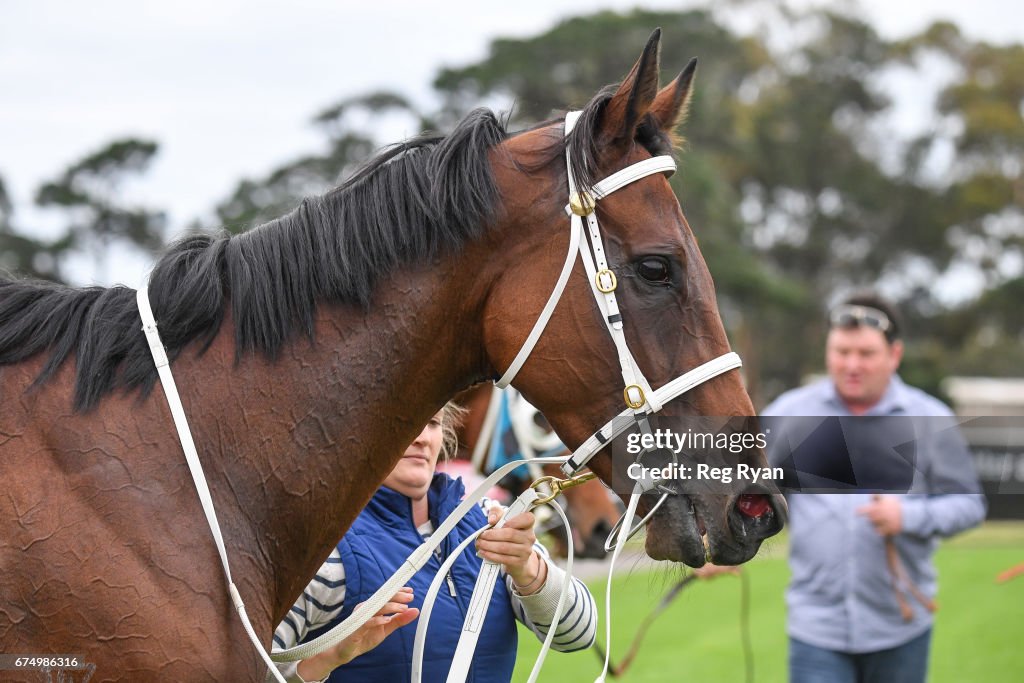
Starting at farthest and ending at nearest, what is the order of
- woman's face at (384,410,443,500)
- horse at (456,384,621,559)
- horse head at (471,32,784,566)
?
horse at (456,384,621,559) → woman's face at (384,410,443,500) → horse head at (471,32,784,566)

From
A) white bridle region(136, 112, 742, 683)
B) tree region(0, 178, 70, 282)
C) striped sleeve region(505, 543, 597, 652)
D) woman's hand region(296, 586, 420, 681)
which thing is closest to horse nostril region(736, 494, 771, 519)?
white bridle region(136, 112, 742, 683)

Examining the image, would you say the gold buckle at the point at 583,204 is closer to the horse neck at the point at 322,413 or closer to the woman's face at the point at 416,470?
the horse neck at the point at 322,413

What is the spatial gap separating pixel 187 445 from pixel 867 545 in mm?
3287

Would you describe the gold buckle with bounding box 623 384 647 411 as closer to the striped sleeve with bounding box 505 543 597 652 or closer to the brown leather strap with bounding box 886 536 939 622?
the striped sleeve with bounding box 505 543 597 652

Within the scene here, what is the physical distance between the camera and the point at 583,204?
2.30m

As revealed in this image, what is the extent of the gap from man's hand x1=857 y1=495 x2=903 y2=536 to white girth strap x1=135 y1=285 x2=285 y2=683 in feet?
9.57

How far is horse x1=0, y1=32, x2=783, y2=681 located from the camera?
6.78ft

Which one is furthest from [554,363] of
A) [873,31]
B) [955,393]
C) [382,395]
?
[873,31]

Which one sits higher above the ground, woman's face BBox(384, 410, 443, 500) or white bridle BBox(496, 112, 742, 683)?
white bridle BBox(496, 112, 742, 683)

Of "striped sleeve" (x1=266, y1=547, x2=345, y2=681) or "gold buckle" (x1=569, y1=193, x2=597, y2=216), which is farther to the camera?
"striped sleeve" (x1=266, y1=547, x2=345, y2=681)

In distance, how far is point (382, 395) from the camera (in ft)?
7.55

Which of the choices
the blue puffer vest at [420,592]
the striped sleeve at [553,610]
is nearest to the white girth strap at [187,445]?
the blue puffer vest at [420,592]

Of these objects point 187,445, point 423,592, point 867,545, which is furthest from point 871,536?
point 187,445

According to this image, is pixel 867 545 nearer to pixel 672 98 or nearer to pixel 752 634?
pixel 672 98
